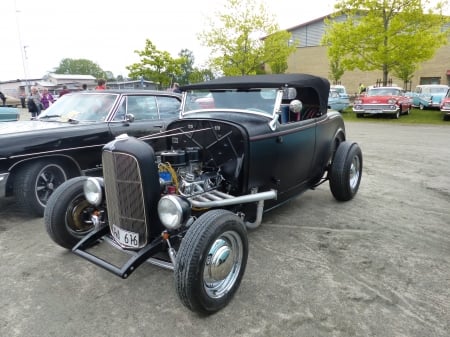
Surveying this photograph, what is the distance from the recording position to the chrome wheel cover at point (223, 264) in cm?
260

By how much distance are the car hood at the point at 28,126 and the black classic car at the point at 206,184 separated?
177 centimetres

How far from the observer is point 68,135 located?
4.79 meters

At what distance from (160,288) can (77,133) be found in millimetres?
2938

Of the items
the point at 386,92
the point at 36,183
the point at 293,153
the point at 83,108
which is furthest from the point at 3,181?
the point at 386,92

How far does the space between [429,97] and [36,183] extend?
78.2ft

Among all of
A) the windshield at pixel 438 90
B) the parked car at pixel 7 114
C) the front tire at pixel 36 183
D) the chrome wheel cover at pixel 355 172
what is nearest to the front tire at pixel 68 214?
the front tire at pixel 36 183

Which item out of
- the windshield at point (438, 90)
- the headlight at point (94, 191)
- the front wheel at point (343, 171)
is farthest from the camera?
the windshield at point (438, 90)

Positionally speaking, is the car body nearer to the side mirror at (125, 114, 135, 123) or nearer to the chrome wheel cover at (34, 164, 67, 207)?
the side mirror at (125, 114, 135, 123)

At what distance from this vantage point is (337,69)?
34.9 m

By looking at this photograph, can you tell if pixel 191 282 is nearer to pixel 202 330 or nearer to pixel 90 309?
pixel 202 330

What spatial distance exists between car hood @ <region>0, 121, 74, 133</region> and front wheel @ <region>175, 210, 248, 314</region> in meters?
3.34

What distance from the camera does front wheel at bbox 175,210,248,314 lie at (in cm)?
237

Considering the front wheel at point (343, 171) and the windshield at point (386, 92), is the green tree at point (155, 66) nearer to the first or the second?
the windshield at point (386, 92)

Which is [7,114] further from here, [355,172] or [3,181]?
[355,172]
